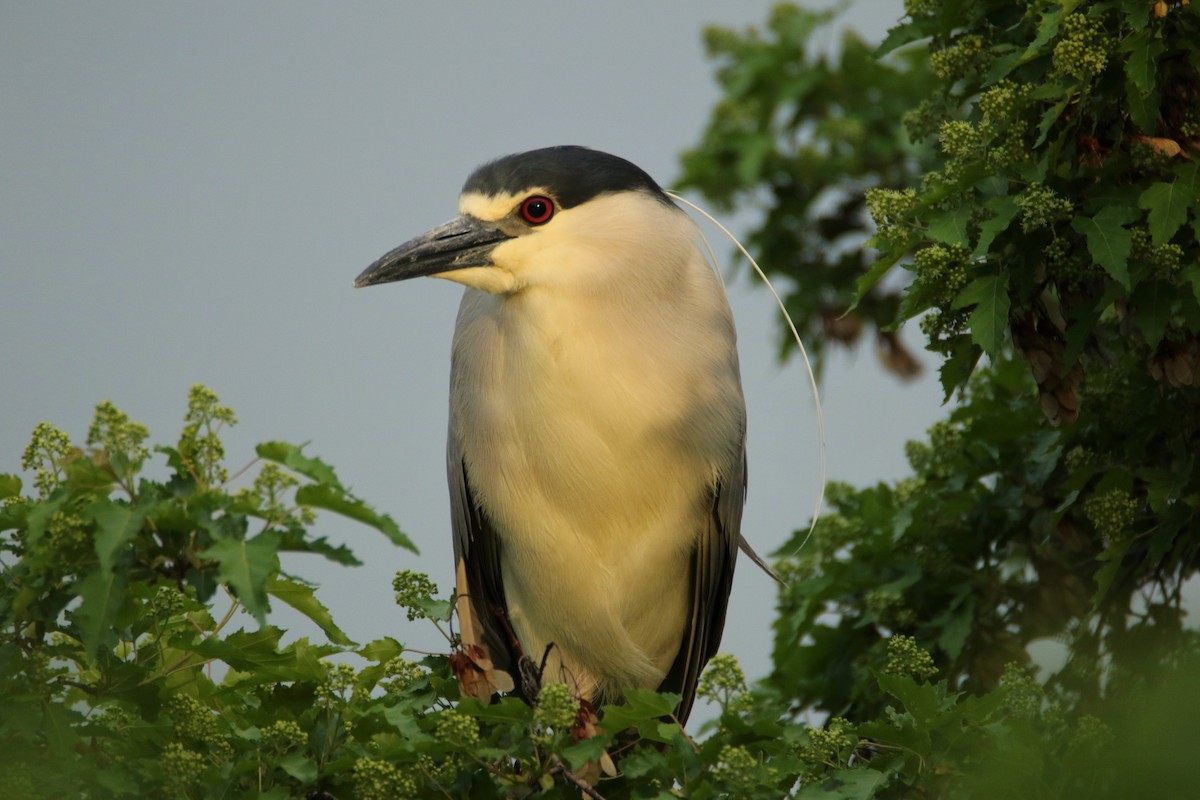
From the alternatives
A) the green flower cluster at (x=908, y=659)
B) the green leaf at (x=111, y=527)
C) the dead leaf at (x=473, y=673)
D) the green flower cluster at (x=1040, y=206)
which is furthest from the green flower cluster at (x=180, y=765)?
the green flower cluster at (x=1040, y=206)

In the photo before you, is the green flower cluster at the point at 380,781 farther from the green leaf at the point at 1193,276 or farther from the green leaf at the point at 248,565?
the green leaf at the point at 1193,276

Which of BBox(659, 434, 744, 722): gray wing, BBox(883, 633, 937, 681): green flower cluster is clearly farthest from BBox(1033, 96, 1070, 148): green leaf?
BBox(659, 434, 744, 722): gray wing

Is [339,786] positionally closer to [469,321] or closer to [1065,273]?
[469,321]

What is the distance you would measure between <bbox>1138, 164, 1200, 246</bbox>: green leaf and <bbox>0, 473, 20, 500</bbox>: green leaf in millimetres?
1975

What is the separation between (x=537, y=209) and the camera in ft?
9.73

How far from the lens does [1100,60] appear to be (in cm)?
234

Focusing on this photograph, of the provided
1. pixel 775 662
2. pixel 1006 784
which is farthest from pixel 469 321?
pixel 1006 784

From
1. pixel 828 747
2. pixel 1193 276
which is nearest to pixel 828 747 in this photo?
pixel 828 747

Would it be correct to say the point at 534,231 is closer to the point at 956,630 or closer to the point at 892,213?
the point at 892,213

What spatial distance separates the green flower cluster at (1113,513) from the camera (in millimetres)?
2551

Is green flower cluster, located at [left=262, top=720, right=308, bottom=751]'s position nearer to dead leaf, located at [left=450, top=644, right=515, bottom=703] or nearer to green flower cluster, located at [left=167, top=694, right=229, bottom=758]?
green flower cluster, located at [left=167, top=694, right=229, bottom=758]

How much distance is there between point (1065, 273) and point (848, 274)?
7.39 feet

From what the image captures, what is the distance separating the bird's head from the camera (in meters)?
2.92

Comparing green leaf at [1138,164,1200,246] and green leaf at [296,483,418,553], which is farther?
green leaf at [1138,164,1200,246]
